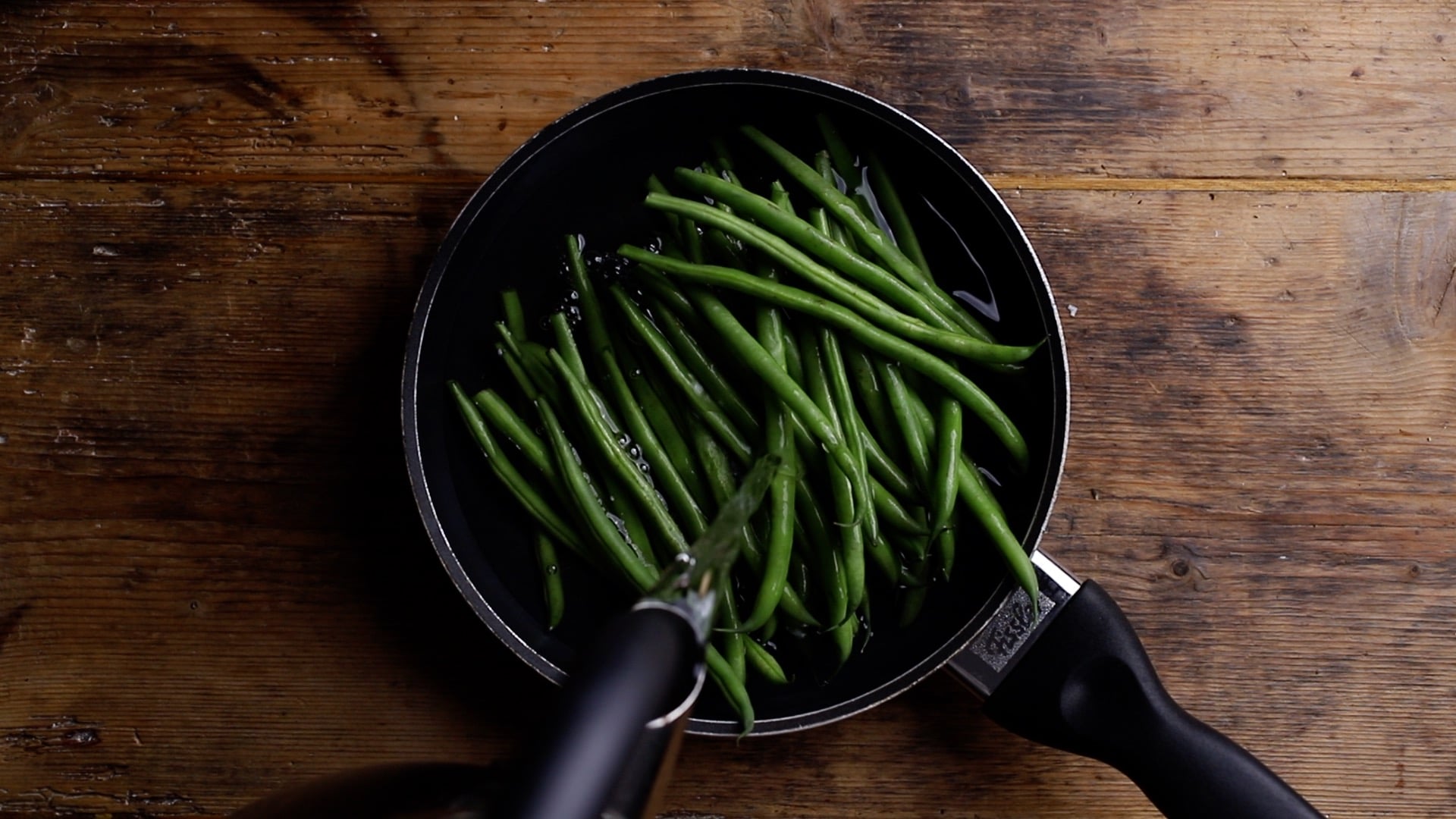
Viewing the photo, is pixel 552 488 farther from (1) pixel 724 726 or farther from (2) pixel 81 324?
(2) pixel 81 324

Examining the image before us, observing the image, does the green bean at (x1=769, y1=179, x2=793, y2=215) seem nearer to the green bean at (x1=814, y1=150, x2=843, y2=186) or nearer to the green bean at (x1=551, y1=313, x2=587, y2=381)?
the green bean at (x1=814, y1=150, x2=843, y2=186)

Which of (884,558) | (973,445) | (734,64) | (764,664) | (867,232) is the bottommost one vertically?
(764,664)

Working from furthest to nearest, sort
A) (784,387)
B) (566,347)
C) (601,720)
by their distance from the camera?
(566,347), (784,387), (601,720)

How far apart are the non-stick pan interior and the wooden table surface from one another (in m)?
0.12

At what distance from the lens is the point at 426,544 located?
1419mm

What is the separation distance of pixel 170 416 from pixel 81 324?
186 millimetres

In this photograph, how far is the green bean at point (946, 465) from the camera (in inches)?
47.2

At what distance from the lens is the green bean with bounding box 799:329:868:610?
1.20m

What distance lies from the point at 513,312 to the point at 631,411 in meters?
0.21

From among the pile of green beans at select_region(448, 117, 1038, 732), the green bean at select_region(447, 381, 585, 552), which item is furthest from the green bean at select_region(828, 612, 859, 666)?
the green bean at select_region(447, 381, 585, 552)

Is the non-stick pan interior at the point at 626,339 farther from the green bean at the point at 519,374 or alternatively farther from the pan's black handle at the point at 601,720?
the pan's black handle at the point at 601,720

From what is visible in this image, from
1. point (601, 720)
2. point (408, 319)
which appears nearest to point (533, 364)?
point (408, 319)

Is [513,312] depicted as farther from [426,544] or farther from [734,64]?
[734,64]

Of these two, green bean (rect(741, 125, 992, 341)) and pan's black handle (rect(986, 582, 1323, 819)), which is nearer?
pan's black handle (rect(986, 582, 1323, 819))
